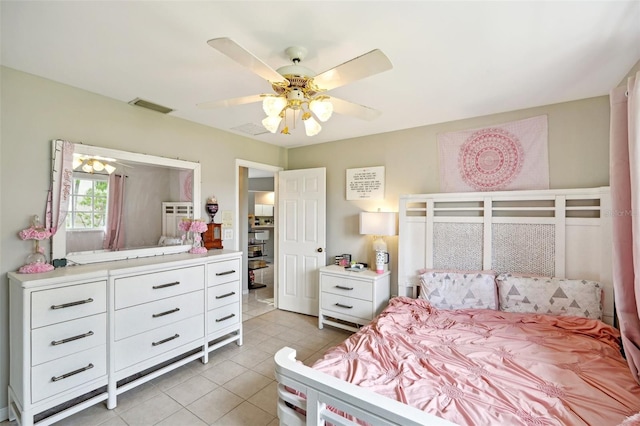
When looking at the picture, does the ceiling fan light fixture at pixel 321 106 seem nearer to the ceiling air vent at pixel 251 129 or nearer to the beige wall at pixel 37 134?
the ceiling air vent at pixel 251 129

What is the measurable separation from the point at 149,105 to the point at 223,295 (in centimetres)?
196

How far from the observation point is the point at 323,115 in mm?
1685

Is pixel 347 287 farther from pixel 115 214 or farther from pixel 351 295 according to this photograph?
pixel 115 214

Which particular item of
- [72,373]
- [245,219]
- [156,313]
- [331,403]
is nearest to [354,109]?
[331,403]

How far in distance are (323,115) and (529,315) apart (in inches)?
91.8

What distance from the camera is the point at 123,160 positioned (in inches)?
101

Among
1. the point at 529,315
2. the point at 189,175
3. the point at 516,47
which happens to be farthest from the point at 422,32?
the point at 189,175

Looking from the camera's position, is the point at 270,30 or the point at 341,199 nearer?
the point at 270,30

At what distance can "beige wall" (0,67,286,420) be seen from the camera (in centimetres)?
197

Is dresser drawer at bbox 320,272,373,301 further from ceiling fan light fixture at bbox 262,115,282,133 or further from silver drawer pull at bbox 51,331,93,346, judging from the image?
silver drawer pull at bbox 51,331,93,346

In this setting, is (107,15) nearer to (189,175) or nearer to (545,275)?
(189,175)

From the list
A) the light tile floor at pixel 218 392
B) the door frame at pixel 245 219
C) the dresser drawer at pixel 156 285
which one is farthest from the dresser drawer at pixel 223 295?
the door frame at pixel 245 219

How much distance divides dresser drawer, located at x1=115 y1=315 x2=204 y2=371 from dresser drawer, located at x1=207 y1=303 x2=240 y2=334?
101 millimetres

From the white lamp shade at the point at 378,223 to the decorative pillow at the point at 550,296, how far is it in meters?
1.17
